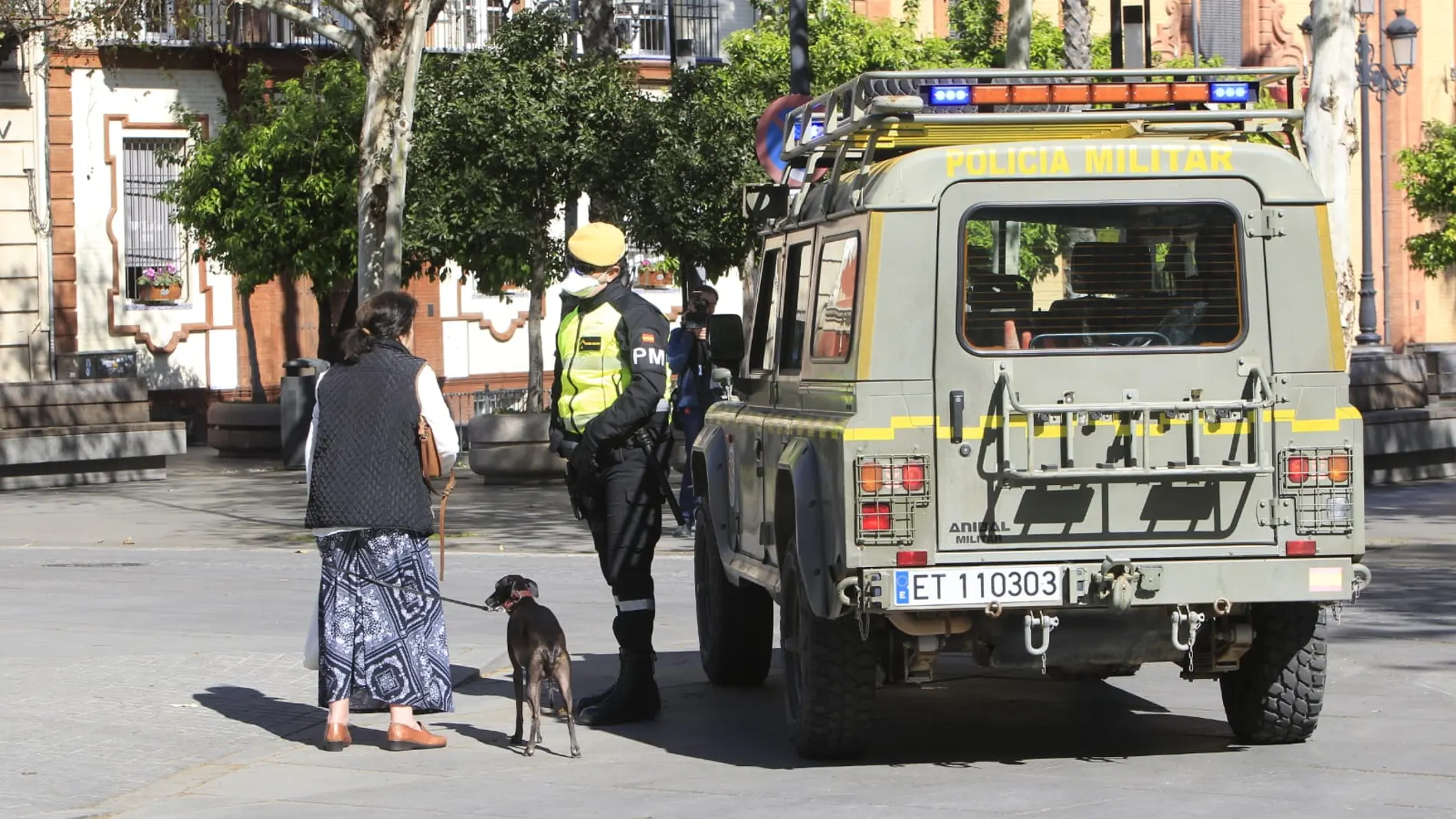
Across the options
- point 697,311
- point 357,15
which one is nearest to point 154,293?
point 357,15

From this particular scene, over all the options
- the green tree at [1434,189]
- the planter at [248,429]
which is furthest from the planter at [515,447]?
the green tree at [1434,189]

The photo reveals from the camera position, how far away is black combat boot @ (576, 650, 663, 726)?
8797 mm

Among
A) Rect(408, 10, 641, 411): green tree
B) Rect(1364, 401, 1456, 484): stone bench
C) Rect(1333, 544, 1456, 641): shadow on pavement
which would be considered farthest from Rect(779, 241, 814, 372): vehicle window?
Rect(408, 10, 641, 411): green tree

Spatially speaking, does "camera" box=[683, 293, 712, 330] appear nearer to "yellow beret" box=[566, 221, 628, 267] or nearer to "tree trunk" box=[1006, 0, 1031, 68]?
"tree trunk" box=[1006, 0, 1031, 68]

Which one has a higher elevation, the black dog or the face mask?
the face mask

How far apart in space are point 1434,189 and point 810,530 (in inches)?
1680

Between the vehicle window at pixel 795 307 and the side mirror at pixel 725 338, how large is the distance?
333 mm

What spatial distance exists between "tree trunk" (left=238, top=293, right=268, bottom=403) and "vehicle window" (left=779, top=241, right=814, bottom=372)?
83.5 ft

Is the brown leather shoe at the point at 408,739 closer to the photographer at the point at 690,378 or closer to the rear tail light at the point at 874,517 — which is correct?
the rear tail light at the point at 874,517

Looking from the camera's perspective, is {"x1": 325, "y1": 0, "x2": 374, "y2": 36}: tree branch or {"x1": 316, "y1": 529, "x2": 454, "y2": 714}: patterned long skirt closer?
{"x1": 316, "y1": 529, "x2": 454, "y2": 714}: patterned long skirt

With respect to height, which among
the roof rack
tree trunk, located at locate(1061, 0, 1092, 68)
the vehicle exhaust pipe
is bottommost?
the vehicle exhaust pipe

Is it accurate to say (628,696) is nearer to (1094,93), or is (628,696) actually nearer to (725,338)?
(725,338)

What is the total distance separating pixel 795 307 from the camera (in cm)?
856

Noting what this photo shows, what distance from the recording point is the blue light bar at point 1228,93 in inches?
320
